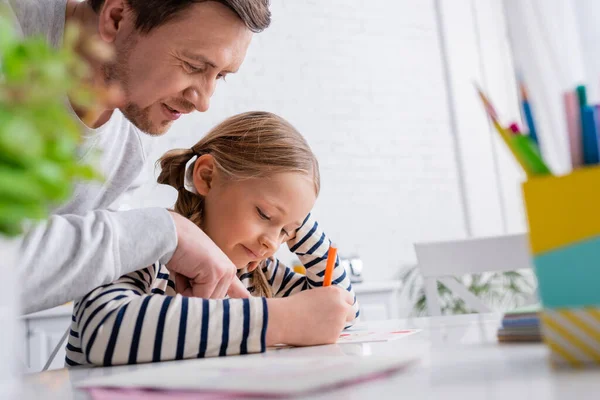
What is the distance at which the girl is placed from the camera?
764 millimetres

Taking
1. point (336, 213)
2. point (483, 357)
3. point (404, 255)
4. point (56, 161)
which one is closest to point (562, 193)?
point (483, 357)

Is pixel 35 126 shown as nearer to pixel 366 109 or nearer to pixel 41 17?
pixel 41 17

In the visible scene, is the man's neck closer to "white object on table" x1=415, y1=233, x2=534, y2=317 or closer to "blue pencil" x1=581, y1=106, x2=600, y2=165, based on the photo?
"white object on table" x1=415, y1=233, x2=534, y2=317

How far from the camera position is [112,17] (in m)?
1.32

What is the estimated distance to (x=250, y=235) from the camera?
1244 millimetres

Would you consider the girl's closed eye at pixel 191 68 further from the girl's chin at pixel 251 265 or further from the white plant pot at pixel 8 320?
the white plant pot at pixel 8 320

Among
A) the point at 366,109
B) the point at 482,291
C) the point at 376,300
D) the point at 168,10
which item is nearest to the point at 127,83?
the point at 168,10

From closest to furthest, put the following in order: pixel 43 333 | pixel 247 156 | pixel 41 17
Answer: pixel 41 17 < pixel 247 156 < pixel 43 333

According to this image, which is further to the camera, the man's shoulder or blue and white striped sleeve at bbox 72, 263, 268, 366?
the man's shoulder

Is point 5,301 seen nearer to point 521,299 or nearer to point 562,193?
point 562,193

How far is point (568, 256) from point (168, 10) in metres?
1.01

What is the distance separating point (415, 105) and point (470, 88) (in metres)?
0.48

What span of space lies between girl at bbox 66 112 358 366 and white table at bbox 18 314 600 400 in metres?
0.04

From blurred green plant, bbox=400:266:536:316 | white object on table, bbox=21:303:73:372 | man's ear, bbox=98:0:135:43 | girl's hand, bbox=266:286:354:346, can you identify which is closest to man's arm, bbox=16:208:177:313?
girl's hand, bbox=266:286:354:346
